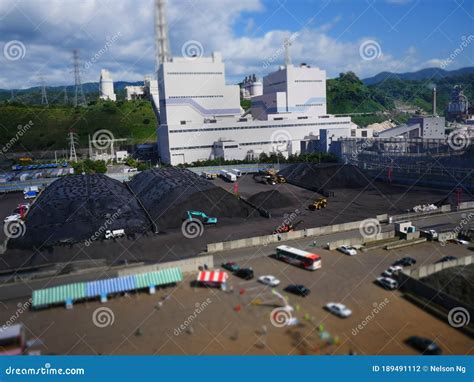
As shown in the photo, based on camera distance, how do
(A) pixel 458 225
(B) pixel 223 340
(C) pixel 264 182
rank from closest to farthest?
(B) pixel 223 340 < (A) pixel 458 225 < (C) pixel 264 182

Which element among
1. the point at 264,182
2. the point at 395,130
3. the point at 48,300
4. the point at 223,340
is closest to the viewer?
the point at 223,340

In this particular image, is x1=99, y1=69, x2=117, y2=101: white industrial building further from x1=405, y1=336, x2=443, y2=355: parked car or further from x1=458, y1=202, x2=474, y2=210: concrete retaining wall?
x1=405, y1=336, x2=443, y2=355: parked car

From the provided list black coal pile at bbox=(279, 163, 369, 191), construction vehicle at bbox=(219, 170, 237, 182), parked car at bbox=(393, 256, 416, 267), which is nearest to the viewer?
parked car at bbox=(393, 256, 416, 267)

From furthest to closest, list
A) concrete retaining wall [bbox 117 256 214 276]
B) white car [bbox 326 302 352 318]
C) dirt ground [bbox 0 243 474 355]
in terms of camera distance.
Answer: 1. concrete retaining wall [bbox 117 256 214 276]
2. white car [bbox 326 302 352 318]
3. dirt ground [bbox 0 243 474 355]

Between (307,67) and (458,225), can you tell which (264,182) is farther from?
(307,67)

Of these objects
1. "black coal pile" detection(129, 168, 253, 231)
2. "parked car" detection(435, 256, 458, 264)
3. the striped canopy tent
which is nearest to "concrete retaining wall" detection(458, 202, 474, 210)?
"parked car" detection(435, 256, 458, 264)

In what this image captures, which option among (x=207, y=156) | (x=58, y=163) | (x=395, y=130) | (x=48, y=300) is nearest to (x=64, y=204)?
(x=48, y=300)
